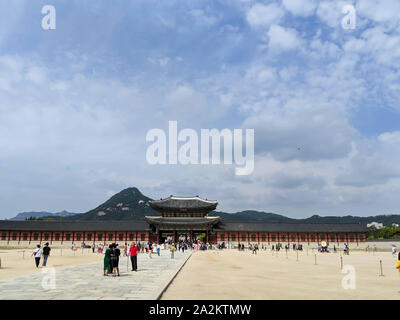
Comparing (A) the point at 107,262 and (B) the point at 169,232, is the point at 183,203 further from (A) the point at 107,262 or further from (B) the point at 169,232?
(A) the point at 107,262

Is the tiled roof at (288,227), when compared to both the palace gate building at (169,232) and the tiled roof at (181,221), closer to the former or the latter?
the palace gate building at (169,232)

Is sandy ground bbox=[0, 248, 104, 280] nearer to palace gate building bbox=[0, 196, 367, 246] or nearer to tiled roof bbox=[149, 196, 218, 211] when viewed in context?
palace gate building bbox=[0, 196, 367, 246]

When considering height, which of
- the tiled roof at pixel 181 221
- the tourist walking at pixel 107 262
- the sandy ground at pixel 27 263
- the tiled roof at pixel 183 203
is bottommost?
the sandy ground at pixel 27 263

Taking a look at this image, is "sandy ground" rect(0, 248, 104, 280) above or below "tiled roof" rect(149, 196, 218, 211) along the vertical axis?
below

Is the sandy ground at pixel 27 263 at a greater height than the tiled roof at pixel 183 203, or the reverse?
the tiled roof at pixel 183 203

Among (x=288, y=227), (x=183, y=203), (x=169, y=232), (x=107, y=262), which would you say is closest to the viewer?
(x=107, y=262)

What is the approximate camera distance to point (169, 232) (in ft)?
205

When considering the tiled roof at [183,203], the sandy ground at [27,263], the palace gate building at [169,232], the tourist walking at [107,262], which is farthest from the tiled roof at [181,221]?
the tourist walking at [107,262]

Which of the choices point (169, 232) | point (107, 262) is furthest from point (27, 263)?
point (169, 232)

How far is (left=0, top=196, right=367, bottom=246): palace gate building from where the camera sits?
200 ft

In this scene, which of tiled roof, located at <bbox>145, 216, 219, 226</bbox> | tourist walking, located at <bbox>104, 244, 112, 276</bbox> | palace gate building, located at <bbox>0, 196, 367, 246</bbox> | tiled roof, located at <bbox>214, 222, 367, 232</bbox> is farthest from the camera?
tiled roof, located at <bbox>214, 222, 367, 232</bbox>

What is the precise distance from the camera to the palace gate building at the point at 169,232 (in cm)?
6081

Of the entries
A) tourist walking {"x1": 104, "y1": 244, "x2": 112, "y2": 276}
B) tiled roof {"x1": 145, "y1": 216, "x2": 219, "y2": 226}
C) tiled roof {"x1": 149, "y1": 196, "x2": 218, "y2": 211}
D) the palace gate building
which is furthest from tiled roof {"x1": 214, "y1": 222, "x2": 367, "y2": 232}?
tourist walking {"x1": 104, "y1": 244, "x2": 112, "y2": 276}
